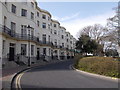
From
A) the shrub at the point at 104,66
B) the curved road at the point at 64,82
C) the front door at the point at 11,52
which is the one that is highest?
the front door at the point at 11,52

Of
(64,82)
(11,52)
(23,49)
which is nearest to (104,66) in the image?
(64,82)

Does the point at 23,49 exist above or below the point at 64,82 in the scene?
above

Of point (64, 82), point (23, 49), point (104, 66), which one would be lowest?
point (64, 82)

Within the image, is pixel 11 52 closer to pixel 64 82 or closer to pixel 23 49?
pixel 23 49

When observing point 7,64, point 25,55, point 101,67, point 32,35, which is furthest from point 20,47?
point 101,67

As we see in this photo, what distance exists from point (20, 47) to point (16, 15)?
19.4 feet

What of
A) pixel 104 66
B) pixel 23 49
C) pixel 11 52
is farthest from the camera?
pixel 23 49

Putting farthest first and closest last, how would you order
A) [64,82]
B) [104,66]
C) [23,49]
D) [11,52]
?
[23,49], [11,52], [104,66], [64,82]

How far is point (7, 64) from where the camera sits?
72.9 ft

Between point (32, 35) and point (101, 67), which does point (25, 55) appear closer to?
point (32, 35)

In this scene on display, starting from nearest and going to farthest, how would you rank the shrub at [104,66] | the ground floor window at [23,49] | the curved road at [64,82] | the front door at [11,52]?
the curved road at [64,82] → the shrub at [104,66] → the front door at [11,52] → the ground floor window at [23,49]

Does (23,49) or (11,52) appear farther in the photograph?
(23,49)

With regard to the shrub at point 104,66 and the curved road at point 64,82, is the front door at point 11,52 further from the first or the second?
the shrub at point 104,66

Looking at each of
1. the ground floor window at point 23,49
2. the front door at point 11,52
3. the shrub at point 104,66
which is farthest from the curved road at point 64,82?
the ground floor window at point 23,49
